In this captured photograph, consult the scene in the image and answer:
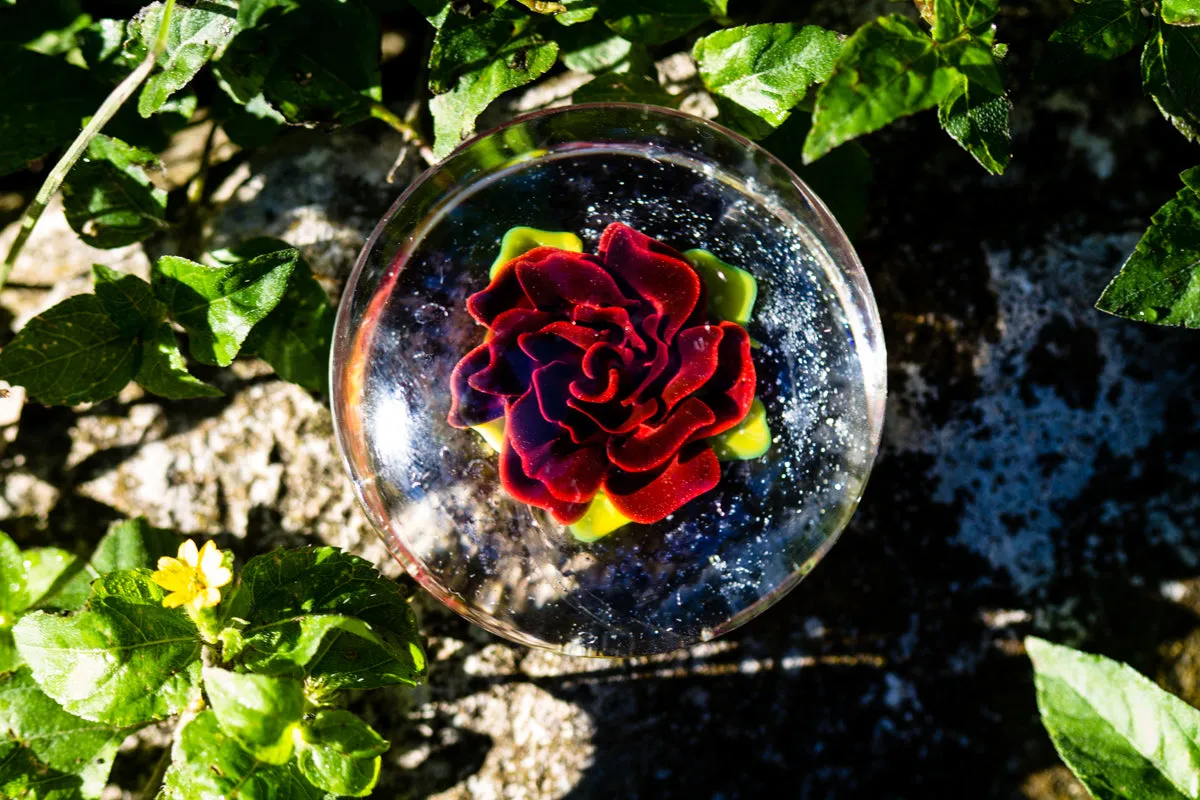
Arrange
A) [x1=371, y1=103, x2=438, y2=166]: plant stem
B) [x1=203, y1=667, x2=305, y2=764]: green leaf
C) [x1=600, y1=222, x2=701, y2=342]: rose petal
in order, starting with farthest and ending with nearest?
[x1=371, y1=103, x2=438, y2=166]: plant stem
[x1=600, y1=222, x2=701, y2=342]: rose petal
[x1=203, y1=667, x2=305, y2=764]: green leaf

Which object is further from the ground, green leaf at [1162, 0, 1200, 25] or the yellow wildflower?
green leaf at [1162, 0, 1200, 25]

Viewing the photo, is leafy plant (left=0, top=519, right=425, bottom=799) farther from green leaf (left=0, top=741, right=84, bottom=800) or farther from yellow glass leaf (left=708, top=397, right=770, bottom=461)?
yellow glass leaf (left=708, top=397, right=770, bottom=461)

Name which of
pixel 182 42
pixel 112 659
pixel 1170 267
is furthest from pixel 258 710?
pixel 1170 267

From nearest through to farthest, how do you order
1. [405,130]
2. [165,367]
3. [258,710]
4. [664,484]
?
1. [258,710]
2. [664,484]
3. [165,367]
4. [405,130]

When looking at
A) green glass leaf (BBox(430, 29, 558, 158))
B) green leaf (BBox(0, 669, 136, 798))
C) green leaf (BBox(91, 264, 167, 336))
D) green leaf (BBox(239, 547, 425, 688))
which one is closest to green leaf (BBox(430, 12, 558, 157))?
green glass leaf (BBox(430, 29, 558, 158))

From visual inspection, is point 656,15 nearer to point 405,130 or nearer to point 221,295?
point 405,130

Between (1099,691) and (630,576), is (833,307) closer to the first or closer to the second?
(630,576)
